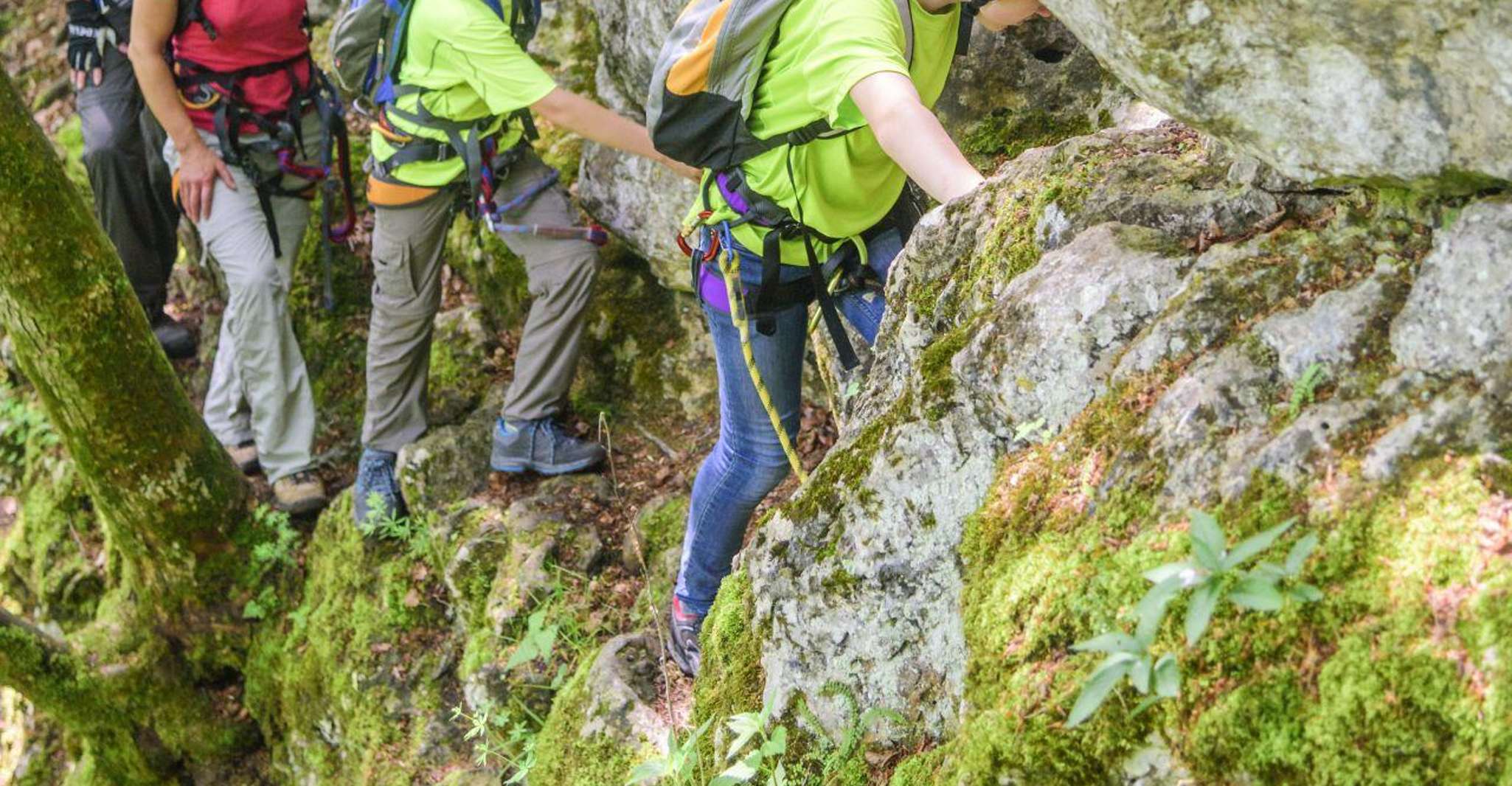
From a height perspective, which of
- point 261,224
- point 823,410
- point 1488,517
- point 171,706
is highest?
point 261,224

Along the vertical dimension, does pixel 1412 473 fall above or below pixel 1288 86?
below

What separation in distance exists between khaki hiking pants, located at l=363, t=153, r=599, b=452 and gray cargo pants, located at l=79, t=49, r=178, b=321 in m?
2.41

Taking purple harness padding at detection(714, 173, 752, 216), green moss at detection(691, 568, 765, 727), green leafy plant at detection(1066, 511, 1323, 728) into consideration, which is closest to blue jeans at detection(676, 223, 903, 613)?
purple harness padding at detection(714, 173, 752, 216)

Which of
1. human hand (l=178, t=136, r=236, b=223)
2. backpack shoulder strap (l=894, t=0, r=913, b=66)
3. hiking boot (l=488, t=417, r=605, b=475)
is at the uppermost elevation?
human hand (l=178, t=136, r=236, b=223)

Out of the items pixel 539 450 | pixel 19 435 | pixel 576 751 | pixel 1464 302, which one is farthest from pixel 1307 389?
pixel 19 435

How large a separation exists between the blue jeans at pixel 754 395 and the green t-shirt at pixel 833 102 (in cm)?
17

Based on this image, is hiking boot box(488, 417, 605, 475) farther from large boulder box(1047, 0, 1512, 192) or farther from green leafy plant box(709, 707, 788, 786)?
large boulder box(1047, 0, 1512, 192)

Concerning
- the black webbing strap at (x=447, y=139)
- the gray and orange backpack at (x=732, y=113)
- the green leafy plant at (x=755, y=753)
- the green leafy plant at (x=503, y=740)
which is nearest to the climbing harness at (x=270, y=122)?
the black webbing strap at (x=447, y=139)

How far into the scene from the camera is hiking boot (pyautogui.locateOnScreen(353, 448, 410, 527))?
280 inches

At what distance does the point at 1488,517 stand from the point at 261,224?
6.73 meters

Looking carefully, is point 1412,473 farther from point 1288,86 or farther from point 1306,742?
point 1288,86

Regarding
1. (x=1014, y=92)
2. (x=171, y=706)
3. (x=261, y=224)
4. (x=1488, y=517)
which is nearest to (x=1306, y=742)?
(x=1488, y=517)

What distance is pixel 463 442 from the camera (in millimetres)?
7211

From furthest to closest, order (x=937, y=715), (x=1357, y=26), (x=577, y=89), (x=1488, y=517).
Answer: (x=577, y=89)
(x=937, y=715)
(x=1357, y=26)
(x=1488, y=517)
